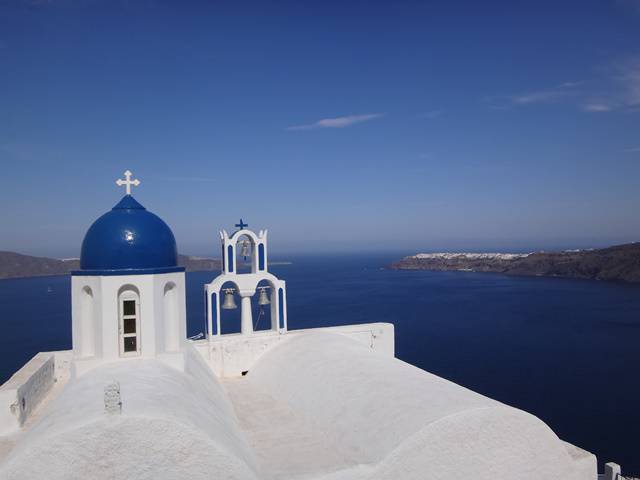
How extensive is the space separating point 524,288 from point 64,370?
A: 7843 cm

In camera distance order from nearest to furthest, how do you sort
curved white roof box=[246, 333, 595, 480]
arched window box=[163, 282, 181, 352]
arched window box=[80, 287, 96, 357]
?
curved white roof box=[246, 333, 595, 480]
arched window box=[80, 287, 96, 357]
arched window box=[163, 282, 181, 352]

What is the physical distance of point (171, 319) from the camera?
7570mm

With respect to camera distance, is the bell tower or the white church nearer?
the white church

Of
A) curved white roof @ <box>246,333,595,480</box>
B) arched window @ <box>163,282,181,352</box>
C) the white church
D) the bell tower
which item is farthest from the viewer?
the bell tower

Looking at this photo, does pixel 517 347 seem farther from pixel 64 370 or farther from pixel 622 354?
pixel 64 370

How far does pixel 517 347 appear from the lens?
39.1 m

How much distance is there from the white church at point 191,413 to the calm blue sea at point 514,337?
15.8m

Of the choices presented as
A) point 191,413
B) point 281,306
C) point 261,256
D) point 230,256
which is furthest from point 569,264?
point 191,413

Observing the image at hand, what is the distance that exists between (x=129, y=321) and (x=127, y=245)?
3.77 feet

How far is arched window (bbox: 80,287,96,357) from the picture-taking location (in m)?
7.22

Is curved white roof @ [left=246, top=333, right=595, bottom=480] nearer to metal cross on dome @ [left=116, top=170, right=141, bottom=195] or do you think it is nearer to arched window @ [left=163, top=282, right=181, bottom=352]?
arched window @ [left=163, top=282, right=181, bottom=352]

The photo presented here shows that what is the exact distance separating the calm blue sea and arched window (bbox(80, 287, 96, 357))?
1947 centimetres

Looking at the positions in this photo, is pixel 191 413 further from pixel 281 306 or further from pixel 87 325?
pixel 281 306

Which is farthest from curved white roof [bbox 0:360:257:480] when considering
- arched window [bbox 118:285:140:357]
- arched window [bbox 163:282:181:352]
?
arched window [bbox 163:282:181:352]
